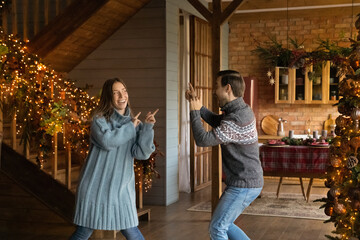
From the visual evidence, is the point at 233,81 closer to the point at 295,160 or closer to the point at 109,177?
the point at 109,177

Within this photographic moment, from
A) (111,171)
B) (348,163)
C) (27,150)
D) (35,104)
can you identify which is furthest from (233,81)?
(27,150)

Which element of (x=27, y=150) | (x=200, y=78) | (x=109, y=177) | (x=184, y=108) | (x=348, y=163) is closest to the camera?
(x=109, y=177)

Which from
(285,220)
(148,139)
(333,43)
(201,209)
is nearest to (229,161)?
(148,139)

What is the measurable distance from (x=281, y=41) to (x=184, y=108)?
2.90m

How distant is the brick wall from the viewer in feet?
31.8

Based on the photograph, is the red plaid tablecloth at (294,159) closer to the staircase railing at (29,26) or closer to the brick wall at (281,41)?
the staircase railing at (29,26)

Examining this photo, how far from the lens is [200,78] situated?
28.0ft

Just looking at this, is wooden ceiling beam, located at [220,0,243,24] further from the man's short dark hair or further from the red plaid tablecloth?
the man's short dark hair

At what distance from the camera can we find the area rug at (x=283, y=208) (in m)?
6.55

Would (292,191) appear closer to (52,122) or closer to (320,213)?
(320,213)

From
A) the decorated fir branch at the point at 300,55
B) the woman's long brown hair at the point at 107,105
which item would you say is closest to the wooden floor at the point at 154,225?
the woman's long brown hair at the point at 107,105

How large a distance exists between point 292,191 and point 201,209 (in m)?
2.19

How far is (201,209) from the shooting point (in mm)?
6871

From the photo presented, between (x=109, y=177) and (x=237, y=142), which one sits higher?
(x=237, y=142)
